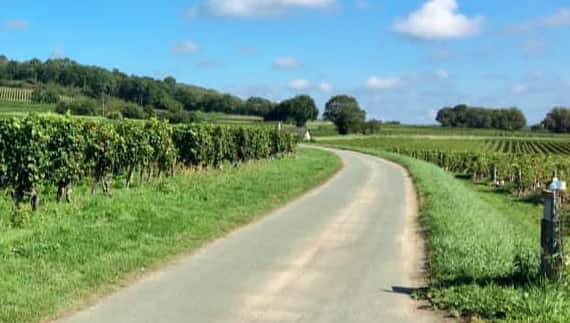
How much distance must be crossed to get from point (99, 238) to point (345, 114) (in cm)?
14309

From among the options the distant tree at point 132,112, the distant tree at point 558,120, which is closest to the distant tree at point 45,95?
the distant tree at point 132,112

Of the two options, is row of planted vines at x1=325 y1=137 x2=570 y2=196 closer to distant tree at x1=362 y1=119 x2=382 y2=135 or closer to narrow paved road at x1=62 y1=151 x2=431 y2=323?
narrow paved road at x1=62 y1=151 x2=431 y2=323

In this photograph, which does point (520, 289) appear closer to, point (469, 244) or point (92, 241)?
point (469, 244)

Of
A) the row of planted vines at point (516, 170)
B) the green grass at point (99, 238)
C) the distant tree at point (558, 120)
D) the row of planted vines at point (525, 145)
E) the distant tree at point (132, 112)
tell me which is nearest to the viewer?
the green grass at point (99, 238)

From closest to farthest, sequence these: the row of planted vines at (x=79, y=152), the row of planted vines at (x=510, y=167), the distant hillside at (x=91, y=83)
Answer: the row of planted vines at (x=79, y=152)
the row of planted vines at (x=510, y=167)
the distant hillside at (x=91, y=83)

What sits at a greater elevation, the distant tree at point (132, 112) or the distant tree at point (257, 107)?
the distant tree at point (257, 107)

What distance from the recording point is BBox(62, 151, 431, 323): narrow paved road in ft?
22.4

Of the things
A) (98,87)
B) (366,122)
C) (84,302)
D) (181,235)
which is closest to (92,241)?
(181,235)

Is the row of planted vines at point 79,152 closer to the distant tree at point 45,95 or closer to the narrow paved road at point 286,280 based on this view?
the narrow paved road at point 286,280

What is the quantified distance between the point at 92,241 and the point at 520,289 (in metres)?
6.07

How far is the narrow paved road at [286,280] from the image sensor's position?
6.81m

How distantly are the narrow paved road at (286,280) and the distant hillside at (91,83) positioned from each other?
204ft

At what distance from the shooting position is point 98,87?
8531 centimetres

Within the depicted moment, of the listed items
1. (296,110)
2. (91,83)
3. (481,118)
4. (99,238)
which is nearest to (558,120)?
(481,118)
